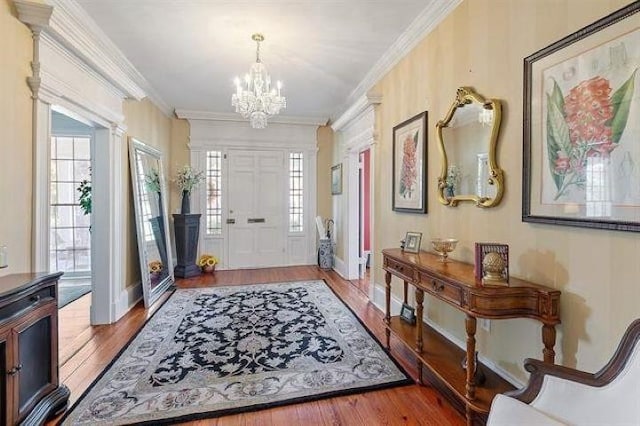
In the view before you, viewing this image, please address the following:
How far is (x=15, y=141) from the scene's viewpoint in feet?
6.96

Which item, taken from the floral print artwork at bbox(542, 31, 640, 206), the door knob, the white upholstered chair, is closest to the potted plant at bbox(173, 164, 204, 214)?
the door knob

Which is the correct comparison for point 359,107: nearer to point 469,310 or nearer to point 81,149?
point 469,310

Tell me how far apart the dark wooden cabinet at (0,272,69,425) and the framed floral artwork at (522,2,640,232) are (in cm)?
278

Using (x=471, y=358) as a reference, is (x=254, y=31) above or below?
above

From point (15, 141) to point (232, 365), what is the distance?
217cm

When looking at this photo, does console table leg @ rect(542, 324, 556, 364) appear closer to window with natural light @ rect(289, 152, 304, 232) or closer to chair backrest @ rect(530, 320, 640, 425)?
chair backrest @ rect(530, 320, 640, 425)

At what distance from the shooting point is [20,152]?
7.13 feet

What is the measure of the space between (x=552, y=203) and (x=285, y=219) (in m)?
4.97

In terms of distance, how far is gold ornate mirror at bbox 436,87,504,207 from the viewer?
2.05 metres

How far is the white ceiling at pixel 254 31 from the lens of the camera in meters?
2.55

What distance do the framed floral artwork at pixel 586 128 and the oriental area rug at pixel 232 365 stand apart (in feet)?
5.19

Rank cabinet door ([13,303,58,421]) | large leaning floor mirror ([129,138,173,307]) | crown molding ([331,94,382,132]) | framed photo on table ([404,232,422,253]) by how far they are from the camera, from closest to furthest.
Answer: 1. cabinet door ([13,303,58,421])
2. framed photo on table ([404,232,422,253])
3. crown molding ([331,94,382,132])
4. large leaning floor mirror ([129,138,173,307])

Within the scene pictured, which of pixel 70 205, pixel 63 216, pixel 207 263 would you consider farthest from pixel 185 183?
pixel 63 216

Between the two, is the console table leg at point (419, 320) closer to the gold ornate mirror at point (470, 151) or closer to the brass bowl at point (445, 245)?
the brass bowl at point (445, 245)
